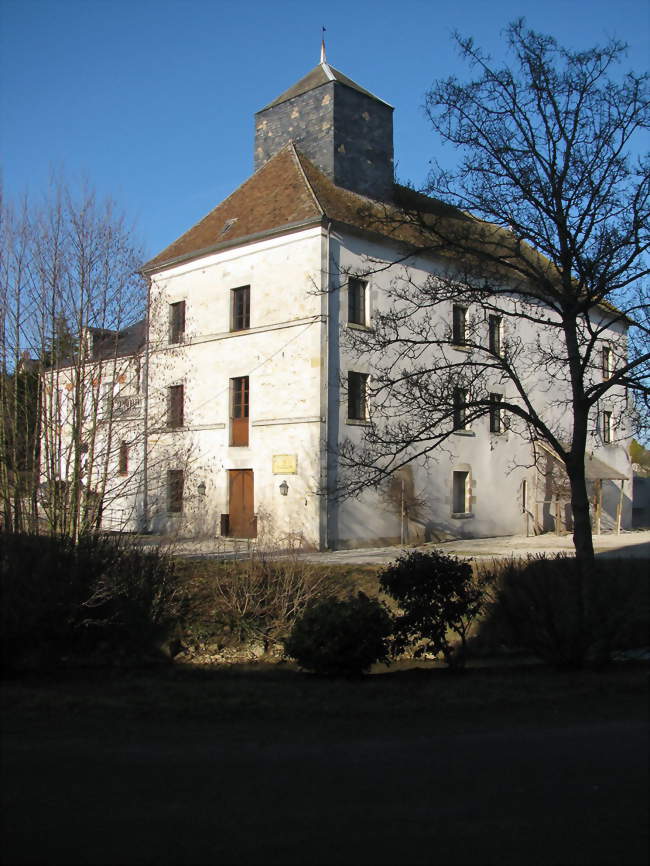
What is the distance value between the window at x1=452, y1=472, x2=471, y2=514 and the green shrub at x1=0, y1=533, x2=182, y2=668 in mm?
18230

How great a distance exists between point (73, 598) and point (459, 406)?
5.61 meters

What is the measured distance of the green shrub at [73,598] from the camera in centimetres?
870

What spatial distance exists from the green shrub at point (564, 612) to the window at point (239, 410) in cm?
1619

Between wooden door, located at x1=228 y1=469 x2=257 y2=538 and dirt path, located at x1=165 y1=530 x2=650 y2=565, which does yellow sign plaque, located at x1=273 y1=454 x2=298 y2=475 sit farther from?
dirt path, located at x1=165 y1=530 x2=650 y2=565

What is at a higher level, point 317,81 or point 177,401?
point 317,81

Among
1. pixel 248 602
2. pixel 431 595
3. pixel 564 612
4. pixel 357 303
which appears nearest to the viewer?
pixel 564 612

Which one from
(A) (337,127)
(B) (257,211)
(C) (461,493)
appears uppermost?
(A) (337,127)

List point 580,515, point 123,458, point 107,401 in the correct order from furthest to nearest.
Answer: point 123,458 < point 107,401 < point 580,515

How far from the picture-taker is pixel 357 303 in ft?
82.9

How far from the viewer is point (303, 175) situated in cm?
2595

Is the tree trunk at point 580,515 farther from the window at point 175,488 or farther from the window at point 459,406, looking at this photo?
the window at point 175,488

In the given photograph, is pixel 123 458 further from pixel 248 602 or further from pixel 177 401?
pixel 177 401

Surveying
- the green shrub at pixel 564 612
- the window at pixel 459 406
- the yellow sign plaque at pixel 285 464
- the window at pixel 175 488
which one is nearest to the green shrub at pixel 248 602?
the window at pixel 459 406

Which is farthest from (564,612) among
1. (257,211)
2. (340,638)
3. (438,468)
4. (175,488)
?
(257,211)
